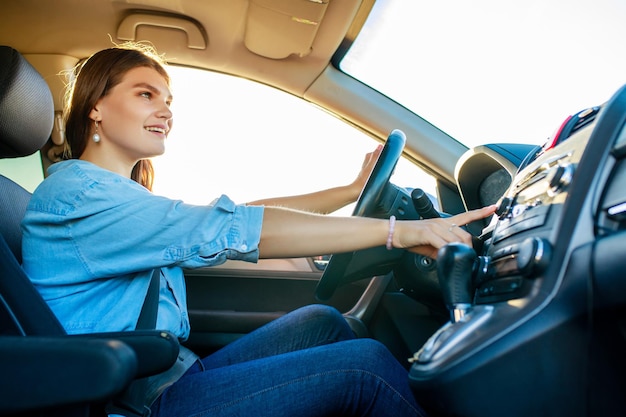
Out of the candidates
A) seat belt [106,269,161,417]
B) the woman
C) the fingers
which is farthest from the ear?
the fingers

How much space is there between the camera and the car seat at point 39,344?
0.60m

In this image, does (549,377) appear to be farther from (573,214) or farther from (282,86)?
(282,86)

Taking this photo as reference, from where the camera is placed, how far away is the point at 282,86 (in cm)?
216

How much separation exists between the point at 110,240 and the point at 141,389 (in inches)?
10.4

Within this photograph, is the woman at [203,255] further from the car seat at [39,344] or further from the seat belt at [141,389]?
the car seat at [39,344]

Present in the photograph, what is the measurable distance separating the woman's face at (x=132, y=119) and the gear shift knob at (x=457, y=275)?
0.78 meters

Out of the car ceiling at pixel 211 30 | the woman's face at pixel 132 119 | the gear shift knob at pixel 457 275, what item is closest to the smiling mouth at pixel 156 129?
the woman's face at pixel 132 119

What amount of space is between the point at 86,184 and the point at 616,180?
85 cm

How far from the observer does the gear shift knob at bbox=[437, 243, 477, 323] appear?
80cm

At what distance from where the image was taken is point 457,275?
2.64 ft

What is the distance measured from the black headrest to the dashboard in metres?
1.00

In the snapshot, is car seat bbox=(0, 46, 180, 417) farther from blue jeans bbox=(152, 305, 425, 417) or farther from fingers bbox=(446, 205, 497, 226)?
fingers bbox=(446, 205, 497, 226)

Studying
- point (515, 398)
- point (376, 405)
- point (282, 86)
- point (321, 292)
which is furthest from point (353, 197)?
point (515, 398)

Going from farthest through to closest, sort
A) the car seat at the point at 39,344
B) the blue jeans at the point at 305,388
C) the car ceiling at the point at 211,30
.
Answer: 1. the car ceiling at the point at 211,30
2. the blue jeans at the point at 305,388
3. the car seat at the point at 39,344
